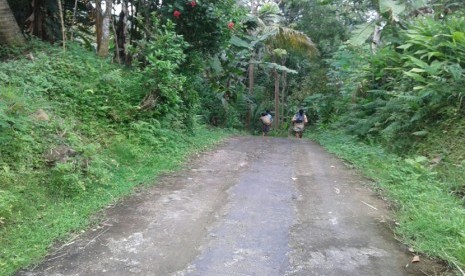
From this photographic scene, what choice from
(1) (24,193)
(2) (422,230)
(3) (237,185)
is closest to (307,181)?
(3) (237,185)

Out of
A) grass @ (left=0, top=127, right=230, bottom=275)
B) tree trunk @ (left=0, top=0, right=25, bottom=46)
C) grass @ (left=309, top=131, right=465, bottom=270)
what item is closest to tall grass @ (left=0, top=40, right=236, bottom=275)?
grass @ (left=0, top=127, right=230, bottom=275)

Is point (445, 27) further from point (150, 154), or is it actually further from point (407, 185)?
point (150, 154)

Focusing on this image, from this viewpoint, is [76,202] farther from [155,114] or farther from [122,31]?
[122,31]

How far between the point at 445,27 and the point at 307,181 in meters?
4.52

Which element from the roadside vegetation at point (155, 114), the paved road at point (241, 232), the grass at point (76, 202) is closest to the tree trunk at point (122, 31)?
the roadside vegetation at point (155, 114)

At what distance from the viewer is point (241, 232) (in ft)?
15.2

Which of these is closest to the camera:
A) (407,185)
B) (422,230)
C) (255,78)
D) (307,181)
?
(422,230)

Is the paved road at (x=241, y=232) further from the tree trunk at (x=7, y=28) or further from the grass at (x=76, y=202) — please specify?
the tree trunk at (x=7, y=28)

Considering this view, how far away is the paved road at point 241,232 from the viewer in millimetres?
3883

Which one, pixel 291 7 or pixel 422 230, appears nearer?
pixel 422 230

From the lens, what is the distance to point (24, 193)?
192 inches

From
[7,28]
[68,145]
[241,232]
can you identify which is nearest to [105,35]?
[7,28]

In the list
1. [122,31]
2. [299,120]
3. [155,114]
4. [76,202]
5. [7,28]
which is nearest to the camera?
[76,202]

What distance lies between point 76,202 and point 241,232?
213 centimetres
